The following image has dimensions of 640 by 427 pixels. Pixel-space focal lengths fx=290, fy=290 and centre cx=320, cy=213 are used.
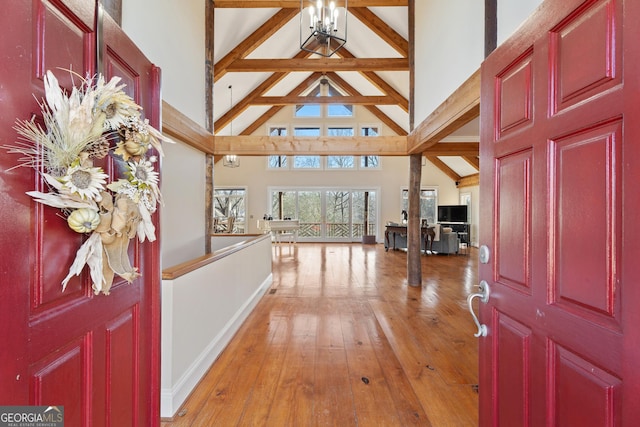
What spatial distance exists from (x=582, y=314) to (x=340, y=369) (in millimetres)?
1796

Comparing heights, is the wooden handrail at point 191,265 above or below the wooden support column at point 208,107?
below

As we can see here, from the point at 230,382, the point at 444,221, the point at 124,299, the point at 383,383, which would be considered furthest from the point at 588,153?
the point at 444,221

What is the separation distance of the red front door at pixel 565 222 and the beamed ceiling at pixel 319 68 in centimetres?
163

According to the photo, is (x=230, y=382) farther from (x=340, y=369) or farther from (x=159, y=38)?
(x=159, y=38)

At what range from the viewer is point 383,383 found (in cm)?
208

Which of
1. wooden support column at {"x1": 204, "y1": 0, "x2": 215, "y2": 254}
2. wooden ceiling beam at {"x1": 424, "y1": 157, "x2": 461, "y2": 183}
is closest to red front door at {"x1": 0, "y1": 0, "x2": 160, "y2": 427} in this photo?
wooden support column at {"x1": 204, "y1": 0, "x2": 215, "y2": 254}

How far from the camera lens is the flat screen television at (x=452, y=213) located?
32.1 ft

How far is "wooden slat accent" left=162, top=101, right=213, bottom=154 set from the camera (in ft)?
10.2

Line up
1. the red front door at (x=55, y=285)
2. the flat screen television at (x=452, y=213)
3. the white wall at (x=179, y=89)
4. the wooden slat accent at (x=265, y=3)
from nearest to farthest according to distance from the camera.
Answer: the red front door at (x=55, y=285) → the white wall at (x=179, y=89) → the wooden slat accent at (x=265, y=3) → the flat screen television at (x=452, y=213)

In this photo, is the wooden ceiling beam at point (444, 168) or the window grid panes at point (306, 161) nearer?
the wooden ceiling beam at point (444, 168)

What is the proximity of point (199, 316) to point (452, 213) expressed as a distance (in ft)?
31.7

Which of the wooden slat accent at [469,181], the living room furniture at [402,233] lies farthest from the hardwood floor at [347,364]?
the wooden slat accent at [469,181]

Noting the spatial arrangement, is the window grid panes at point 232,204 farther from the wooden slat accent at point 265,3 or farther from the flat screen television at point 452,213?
the flat screen television at point 452,213

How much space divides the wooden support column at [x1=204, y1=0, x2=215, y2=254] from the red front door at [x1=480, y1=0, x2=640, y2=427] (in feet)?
13.0
